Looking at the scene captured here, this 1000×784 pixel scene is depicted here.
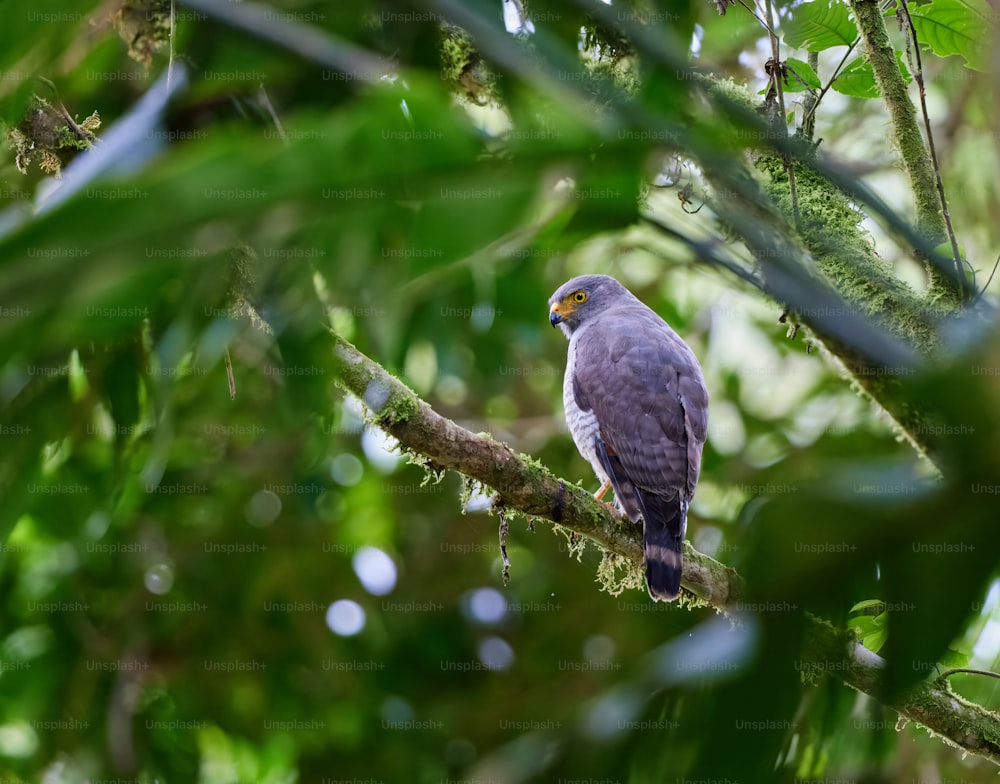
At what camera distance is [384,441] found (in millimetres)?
3881

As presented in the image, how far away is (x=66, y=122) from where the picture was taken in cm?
340

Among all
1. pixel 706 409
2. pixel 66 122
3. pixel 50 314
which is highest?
pixel 50 314

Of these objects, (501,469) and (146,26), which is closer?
(501,469)

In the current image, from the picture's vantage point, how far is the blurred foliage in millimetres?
792

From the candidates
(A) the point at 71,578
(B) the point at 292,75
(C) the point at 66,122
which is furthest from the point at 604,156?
(A) the point at 71,578

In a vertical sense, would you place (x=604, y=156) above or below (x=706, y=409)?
above

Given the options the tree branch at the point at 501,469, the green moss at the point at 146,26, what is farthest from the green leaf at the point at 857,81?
the green moss at the point at 146,26

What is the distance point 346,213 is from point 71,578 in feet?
19.2

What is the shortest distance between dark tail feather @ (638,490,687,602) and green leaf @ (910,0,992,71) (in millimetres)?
2087

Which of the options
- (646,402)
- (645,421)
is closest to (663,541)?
(645,421)

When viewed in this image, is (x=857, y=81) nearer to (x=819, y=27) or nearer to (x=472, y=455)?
(x=819, y=27)

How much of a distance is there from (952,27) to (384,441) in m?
2.45

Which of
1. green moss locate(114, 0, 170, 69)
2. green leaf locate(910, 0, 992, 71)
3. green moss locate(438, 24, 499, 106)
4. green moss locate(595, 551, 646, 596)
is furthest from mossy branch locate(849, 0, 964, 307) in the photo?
green moss locate(114, 0, 170, 69)

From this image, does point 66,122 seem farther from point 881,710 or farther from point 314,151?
point 881,710
